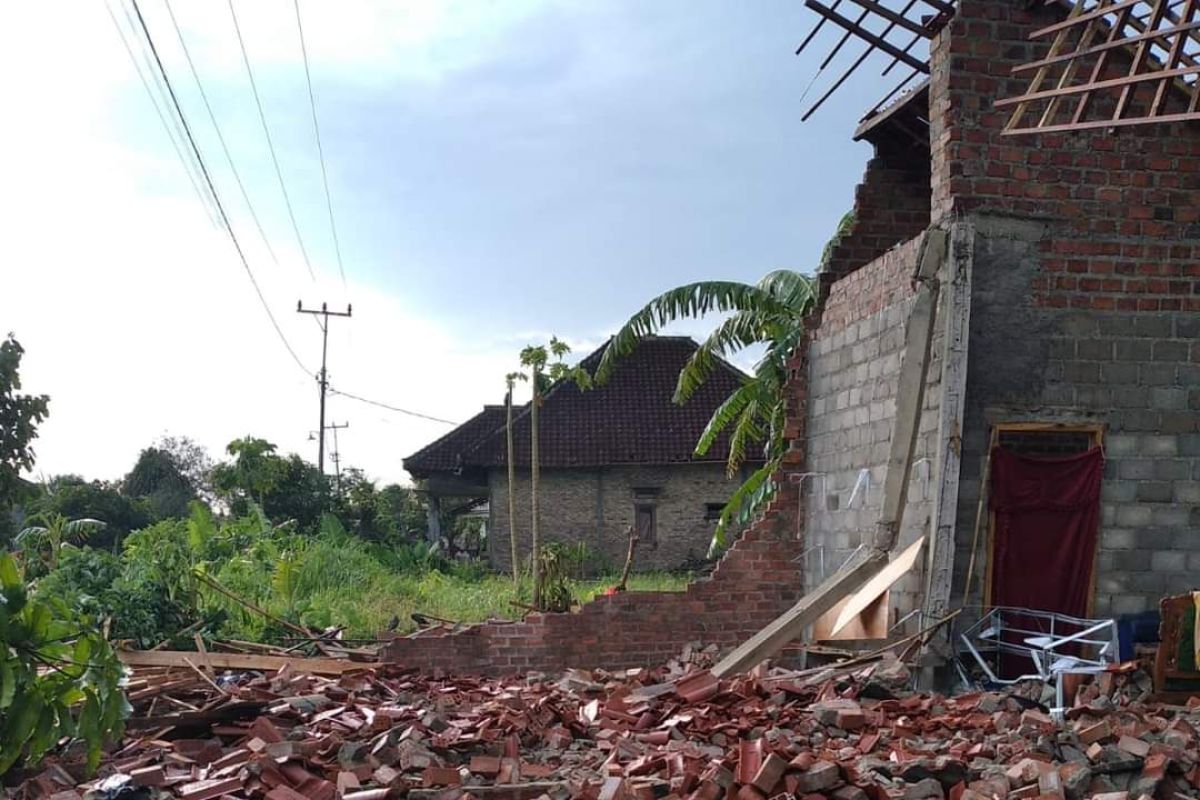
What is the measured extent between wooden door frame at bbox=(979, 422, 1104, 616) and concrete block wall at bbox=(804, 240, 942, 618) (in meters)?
0.45

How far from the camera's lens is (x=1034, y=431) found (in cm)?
850

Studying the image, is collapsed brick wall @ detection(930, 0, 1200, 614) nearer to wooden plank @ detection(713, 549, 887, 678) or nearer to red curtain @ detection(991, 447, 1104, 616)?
red curtain @ detection(991, 447, 1104, 616)

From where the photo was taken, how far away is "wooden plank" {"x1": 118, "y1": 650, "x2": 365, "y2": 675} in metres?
9.92

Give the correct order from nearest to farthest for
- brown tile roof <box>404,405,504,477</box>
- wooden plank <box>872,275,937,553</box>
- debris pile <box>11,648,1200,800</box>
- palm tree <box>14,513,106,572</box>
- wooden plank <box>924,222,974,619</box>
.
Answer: debris pile <box>11,648,1200,800</box> → wooden plank <box>924,222,974,619</box> → wooden plank <box>872,275,937,553</box> → palm tree <box>14,513,106,572</box> → brown tile roof <box>404,405,504,477</box>

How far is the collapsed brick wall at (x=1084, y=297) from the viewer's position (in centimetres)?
846

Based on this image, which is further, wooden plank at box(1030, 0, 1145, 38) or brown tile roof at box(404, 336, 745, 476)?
brown tile roof at box(404, 336, 745, 476)

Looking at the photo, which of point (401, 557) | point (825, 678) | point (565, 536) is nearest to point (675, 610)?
point (825, 678)

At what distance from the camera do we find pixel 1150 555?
8508 mm

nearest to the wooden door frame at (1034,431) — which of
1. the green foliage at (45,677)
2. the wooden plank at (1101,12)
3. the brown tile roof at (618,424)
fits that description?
the wooden plank at (1101,12)

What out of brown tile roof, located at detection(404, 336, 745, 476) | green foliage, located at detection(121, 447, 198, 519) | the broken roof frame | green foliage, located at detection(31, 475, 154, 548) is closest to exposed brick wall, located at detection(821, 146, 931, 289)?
the broken roof frame

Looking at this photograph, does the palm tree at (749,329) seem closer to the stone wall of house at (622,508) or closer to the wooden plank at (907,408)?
the wooden plank at (907,408)

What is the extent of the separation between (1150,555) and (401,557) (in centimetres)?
1615

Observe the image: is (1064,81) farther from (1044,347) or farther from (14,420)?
(14,420)

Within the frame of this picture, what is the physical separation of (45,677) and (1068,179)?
24.9ft
